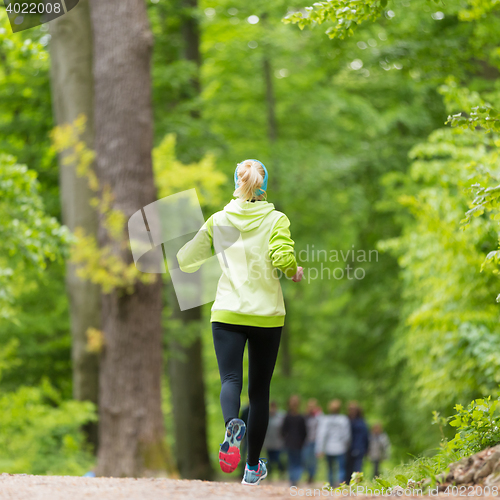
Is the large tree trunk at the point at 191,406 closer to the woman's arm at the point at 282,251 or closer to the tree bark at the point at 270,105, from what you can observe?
the tree bark at the point at 270,105

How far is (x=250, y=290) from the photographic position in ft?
12.0

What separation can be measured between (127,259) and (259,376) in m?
4.99

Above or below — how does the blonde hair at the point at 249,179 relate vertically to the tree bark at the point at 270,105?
above

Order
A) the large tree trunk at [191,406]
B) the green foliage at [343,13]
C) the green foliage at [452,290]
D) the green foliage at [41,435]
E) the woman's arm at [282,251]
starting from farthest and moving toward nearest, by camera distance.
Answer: the large tree trunk at [191,406] < the green foliage at [41,435] < the green foliage at [452,290] < the green foliage at [343,13] < the woman's arm at [282,251]

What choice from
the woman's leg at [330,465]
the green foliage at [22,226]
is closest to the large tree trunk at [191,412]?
the woman's leg at [330,465]

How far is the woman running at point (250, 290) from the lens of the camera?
3.60 m

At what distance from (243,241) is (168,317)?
33.1 feet

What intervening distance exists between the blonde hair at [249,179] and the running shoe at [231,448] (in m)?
1.30

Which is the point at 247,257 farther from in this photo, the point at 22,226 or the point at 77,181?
the point at 77,181

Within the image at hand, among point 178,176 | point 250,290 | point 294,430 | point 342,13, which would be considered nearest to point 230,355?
point 250,290

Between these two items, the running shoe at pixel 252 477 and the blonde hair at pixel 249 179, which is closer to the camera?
the blonde hair at pixel 249 179

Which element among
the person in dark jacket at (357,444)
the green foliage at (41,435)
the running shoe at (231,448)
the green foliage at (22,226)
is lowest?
the person in dark jacket at (357,444)

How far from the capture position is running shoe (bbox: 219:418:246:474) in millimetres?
3375

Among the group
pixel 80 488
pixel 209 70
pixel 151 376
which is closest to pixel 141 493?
pixel 80 488
